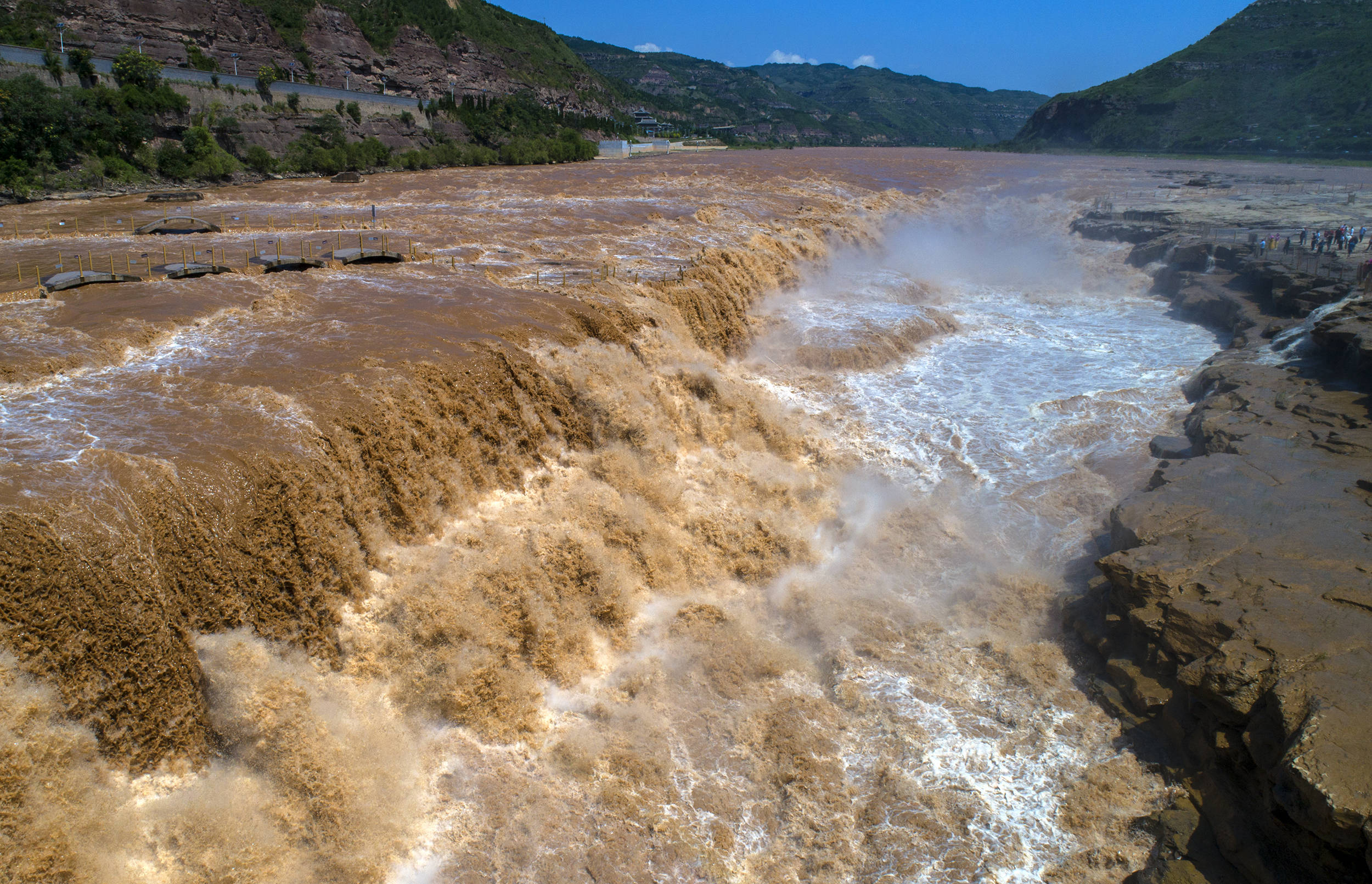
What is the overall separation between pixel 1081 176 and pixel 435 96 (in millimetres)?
56650

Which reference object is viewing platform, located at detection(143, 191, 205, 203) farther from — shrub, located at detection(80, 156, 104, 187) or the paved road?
the paved road

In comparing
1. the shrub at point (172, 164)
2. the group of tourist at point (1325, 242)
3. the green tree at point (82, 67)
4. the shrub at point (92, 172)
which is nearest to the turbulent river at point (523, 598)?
the group of tourist at point (1325, 242)

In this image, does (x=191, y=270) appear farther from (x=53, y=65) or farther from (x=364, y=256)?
(x=53, y=65)

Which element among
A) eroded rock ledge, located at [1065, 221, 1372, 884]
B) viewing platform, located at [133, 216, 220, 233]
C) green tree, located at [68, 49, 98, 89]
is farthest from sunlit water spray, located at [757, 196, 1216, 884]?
green tree, located at [68, 49, 98, 89]

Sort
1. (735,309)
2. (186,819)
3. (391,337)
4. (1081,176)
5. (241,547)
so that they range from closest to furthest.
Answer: (186,819) → (241,547) → (391,337) → (735,309) → (1081,176)

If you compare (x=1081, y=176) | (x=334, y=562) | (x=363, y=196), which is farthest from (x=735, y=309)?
(x=1081, y=176)

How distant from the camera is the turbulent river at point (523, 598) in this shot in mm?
7039

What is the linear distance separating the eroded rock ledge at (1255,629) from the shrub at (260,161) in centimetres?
4382

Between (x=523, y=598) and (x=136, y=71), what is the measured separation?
4452 cm

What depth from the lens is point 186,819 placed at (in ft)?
22.2

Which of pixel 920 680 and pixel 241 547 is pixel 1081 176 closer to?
pixel 920 680

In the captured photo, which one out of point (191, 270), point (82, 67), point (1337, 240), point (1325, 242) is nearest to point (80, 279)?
point (191, 270)

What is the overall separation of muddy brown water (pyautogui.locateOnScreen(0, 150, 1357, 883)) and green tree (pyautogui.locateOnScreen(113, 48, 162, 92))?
1302 inches

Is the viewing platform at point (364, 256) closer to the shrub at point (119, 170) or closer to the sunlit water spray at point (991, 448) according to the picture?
the sunlit water spray at point (991, 448)
